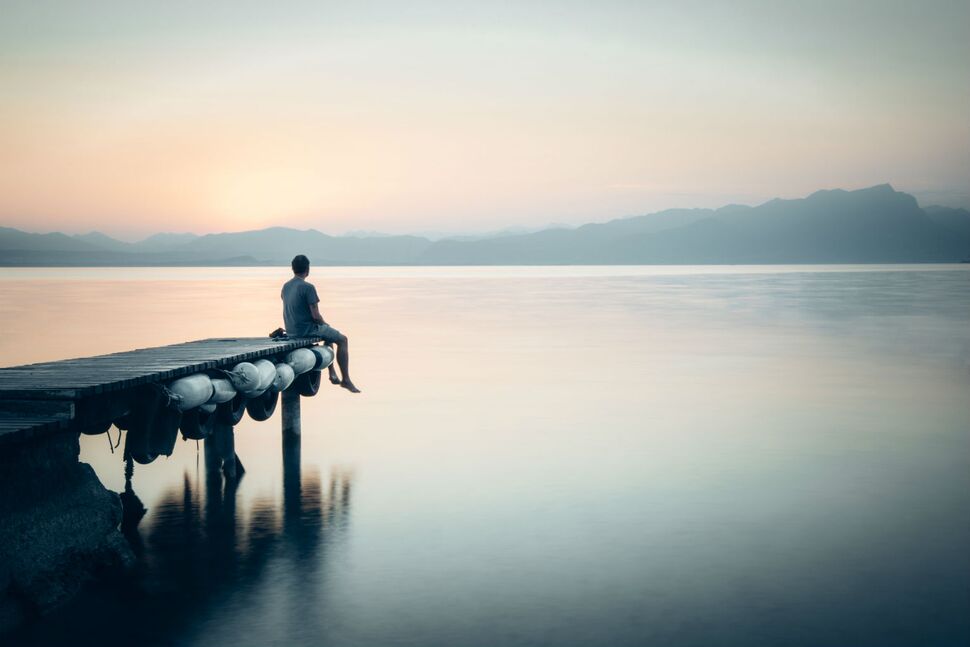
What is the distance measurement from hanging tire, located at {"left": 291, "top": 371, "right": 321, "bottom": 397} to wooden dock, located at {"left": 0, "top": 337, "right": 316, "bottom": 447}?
192 cm

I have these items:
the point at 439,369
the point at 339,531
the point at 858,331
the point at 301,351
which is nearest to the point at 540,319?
the point at 858,331

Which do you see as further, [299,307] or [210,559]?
[299,307]

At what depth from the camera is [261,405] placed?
14.7 metres

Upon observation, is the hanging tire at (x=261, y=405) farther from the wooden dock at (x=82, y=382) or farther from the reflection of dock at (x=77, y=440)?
the wooden dock at (x=82, y=382)

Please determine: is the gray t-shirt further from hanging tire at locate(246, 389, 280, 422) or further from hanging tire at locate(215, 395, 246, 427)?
hanging tire at locate(215, 395, 246, 427)

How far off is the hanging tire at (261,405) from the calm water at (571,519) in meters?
0.89

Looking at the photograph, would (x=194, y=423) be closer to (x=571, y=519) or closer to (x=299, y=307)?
(x=299, y=307)

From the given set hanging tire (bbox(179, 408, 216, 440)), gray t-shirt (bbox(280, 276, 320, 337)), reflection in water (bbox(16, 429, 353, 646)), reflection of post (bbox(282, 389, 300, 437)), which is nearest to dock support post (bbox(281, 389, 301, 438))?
reflection of post (bbox(282, 389, 300, 437))

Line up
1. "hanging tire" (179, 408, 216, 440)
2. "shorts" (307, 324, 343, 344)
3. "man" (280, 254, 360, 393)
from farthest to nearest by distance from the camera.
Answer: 1. "shorts" (307, 324, 343, 344)
2. "man" (280, 254, 360, 393)
3. "hanging tire" (179, 408, 216, 440)

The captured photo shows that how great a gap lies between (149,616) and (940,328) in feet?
137

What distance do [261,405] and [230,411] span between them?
119 centimetres

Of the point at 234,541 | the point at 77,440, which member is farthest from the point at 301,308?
the point at 77,440

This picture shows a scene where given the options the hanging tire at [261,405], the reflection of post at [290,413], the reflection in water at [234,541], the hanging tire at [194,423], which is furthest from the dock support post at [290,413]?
the hanging tire at [194,423]

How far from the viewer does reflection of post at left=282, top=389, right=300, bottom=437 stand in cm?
1625
